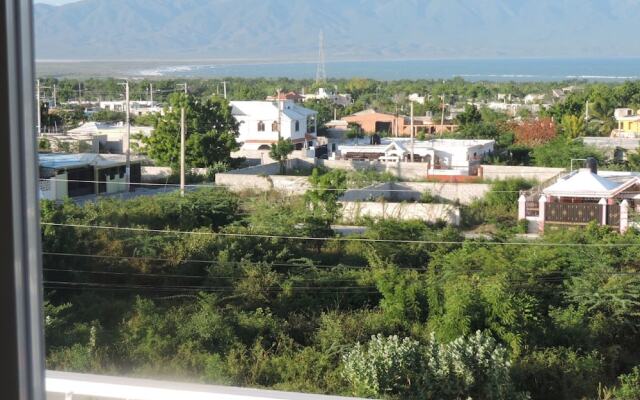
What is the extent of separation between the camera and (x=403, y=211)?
4996 millimetres

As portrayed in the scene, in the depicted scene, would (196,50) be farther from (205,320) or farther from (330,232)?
(330,232)

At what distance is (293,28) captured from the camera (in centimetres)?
262

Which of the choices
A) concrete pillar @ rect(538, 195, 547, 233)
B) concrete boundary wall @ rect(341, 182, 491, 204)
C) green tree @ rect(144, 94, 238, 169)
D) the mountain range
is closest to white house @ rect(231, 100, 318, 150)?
green tree @ rect(144, 94, 238, 169)

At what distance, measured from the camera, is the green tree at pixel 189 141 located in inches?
263

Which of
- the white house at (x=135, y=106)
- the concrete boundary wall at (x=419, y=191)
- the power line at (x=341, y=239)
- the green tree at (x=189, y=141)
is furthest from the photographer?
the white house at (x=135, y=106)

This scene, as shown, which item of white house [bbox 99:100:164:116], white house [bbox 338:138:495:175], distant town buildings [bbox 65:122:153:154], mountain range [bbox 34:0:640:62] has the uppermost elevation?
white house [bbox 99:100:164:116]

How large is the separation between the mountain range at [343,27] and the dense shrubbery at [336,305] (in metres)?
0.80

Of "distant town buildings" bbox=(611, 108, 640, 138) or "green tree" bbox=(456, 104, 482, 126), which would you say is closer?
"distant town buildings" bbox=(611, 108, 640, 138)

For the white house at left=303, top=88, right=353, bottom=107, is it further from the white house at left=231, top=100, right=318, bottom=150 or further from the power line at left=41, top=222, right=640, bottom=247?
the power line at left=41, top=222, right=640, bottom=247

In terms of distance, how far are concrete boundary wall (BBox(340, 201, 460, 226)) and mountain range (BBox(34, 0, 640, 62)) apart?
1.62 metres

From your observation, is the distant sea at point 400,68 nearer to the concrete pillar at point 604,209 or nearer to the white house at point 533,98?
the concrete pillar at point 604,209

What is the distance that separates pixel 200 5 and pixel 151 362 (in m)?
1.12

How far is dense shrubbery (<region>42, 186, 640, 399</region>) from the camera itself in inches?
84.1

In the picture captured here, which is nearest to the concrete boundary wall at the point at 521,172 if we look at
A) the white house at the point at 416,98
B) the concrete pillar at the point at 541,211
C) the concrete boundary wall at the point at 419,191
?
the concrete boundary wall at the point at 419,191
